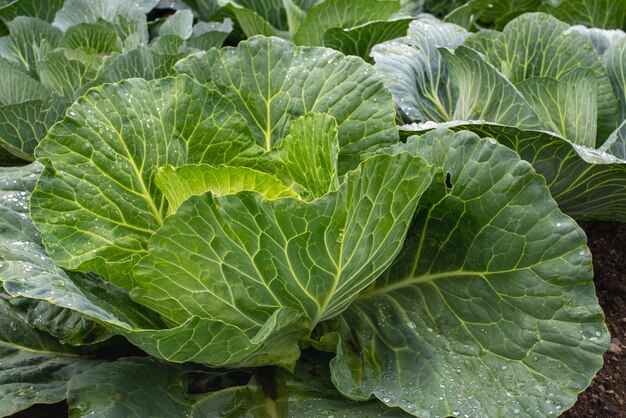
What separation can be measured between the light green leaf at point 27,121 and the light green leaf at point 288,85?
73cm

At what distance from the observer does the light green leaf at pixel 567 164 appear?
1.69 metres

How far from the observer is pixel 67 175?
1.51 meters

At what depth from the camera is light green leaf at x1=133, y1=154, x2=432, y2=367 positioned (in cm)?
126

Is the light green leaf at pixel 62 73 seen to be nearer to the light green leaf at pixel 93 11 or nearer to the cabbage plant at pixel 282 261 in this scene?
the light green leaf at pixel 93 11

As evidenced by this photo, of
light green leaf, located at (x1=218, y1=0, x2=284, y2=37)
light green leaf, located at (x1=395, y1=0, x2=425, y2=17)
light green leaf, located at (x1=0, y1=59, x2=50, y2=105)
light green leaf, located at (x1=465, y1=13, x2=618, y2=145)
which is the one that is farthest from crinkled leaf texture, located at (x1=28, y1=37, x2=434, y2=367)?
light green leaf, located at (x1=395, y1=0, x2=425, y2=17)

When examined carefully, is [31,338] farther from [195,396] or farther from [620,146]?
[620,146]

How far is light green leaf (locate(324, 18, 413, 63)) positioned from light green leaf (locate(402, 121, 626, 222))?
0.92m

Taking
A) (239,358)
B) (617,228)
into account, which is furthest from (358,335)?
(617,228)

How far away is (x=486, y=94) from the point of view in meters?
1.92

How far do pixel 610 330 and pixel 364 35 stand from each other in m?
1.35

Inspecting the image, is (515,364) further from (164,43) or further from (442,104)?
(164,43)

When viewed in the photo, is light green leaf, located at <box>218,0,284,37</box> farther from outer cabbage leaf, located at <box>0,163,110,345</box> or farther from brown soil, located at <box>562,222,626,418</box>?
brown soil, located at <box>562,222,626,418</box>

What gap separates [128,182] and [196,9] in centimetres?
233

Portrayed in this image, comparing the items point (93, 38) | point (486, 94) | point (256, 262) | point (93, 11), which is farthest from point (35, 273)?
point (93, 11)
